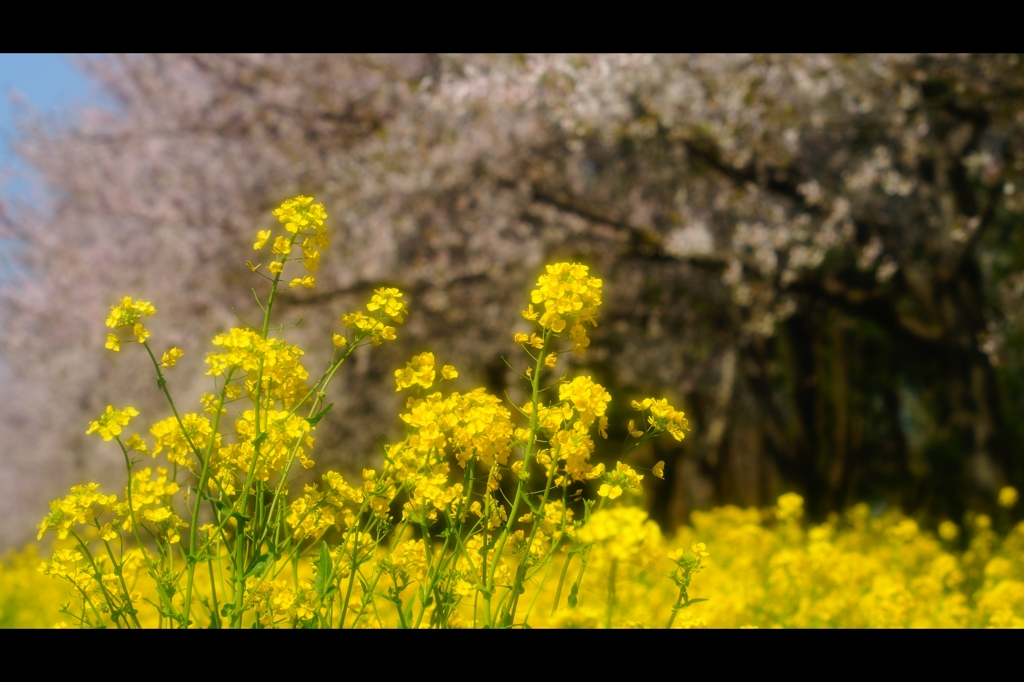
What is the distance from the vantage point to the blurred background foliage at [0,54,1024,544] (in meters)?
8.80

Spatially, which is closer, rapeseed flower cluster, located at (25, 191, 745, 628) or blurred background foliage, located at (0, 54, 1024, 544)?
rapeseed flower cluster, located at (25, 191, 745, 628)

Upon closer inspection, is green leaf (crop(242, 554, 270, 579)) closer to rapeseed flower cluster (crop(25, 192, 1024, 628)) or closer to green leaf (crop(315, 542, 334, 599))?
rapeseed flower cluster (crop(25, 192, 1024, 628))

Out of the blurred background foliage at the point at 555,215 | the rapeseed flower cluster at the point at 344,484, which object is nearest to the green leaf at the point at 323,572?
the rapeseed flower cluster at the point at 344,484

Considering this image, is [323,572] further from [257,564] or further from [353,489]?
[353,489]

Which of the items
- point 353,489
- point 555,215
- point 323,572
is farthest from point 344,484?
point 555,215

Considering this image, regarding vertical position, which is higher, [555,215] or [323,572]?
[555,215]

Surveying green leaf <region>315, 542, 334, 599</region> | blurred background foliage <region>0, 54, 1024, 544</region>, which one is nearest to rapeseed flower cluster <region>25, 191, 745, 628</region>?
green leaf <region>315, 542, 334, 599</region>

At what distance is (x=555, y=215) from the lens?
35.2ft

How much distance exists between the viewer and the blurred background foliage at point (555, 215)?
8.80 metres

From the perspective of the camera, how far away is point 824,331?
16.6 meters

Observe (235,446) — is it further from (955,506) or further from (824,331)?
(824,331)

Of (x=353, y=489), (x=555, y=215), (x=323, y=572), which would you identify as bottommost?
(x=323, y=572)
